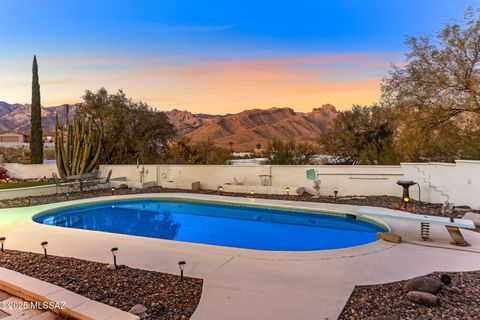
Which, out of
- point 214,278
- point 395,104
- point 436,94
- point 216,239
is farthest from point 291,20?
point 214,278

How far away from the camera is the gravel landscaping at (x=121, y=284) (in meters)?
3.54

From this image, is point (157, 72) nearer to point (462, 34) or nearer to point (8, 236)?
point (8, 236)

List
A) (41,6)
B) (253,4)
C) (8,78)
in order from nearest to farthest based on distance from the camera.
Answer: (41,6)
(253,4)
(8,78)

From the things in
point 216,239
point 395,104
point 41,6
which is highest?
point 41,6

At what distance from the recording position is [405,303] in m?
3.46

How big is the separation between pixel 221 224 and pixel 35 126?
16114 millimetres

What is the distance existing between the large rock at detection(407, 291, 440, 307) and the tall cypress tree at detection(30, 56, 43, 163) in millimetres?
20862

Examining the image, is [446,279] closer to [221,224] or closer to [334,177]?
[221,224]

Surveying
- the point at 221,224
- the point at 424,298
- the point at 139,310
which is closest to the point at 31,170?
the point at 221,224

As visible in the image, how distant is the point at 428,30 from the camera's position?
1079cm

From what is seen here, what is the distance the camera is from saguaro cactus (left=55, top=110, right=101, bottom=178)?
1517cm

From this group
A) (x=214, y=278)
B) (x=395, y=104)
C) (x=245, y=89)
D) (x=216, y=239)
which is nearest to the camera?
(x=214, y=278)

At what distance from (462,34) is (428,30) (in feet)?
3.71

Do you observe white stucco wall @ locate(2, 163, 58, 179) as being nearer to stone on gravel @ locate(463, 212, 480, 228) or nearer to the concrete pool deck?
the concrete pool deck
